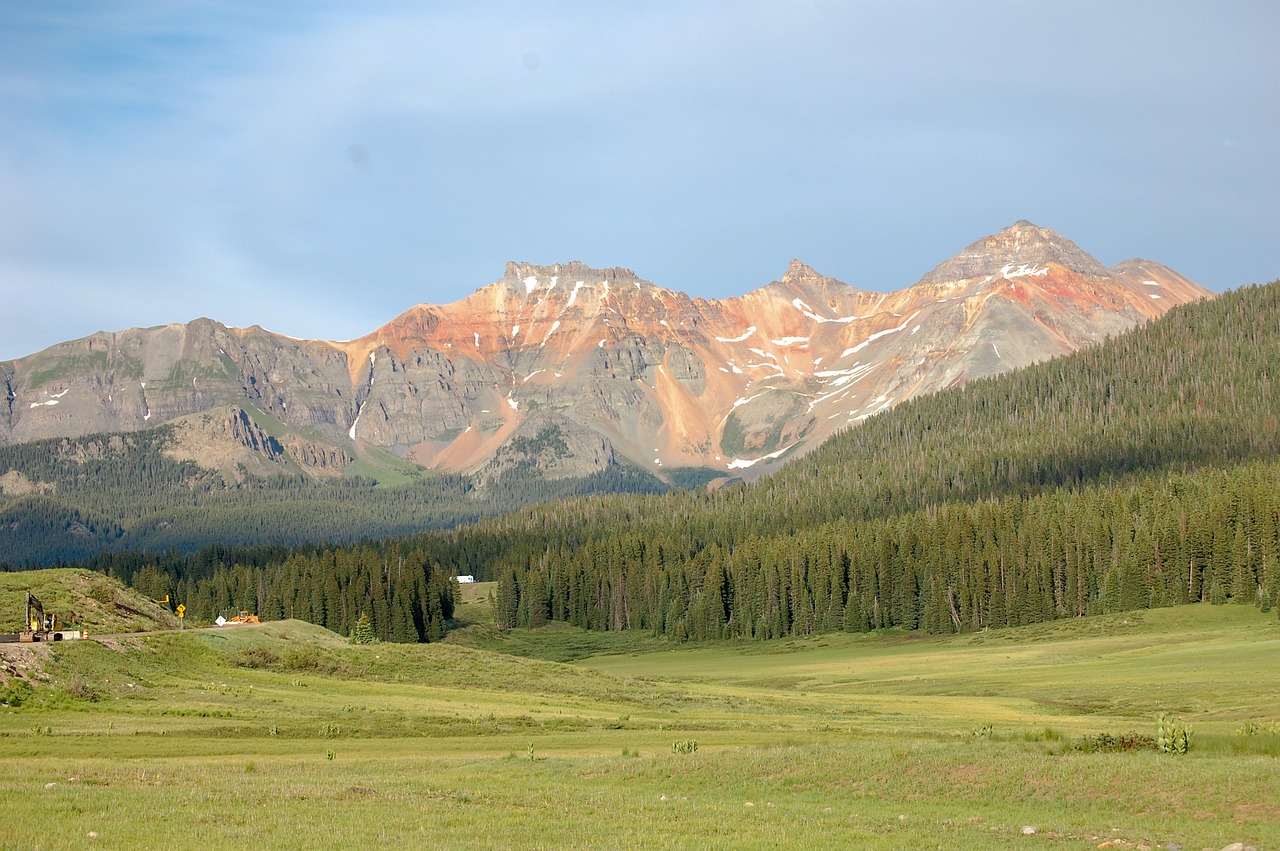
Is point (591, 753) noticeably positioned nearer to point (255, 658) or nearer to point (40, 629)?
point (255, 658)

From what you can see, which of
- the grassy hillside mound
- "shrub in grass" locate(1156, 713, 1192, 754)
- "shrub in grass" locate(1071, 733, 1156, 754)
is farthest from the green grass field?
the grassy hillside mound

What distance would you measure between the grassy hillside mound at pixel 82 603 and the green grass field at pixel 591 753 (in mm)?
7360

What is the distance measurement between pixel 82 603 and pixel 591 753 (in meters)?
49.9

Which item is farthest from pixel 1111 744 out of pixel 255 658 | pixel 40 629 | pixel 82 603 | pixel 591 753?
pixel 82 603

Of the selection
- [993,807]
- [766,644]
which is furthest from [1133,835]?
[766,644]

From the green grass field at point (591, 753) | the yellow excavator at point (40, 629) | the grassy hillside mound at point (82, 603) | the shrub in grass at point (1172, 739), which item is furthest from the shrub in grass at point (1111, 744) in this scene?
the grassy hillside mound at point (82, 603)

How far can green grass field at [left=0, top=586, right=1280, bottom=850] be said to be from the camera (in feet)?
97.2

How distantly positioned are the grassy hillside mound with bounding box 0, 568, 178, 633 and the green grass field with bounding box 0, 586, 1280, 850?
24.1ft

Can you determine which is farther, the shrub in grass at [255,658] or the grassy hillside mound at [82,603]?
the grassy hillside mound at [82,603]

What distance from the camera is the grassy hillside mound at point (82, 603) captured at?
262ft

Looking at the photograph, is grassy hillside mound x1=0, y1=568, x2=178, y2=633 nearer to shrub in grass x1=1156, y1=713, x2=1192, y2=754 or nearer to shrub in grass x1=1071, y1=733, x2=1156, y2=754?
shrub in grass x1=1071, y1=733, x2=1156, y2=754

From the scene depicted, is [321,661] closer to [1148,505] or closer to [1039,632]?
[1039,632]

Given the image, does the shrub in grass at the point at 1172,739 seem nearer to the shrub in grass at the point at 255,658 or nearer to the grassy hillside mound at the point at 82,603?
the shrub in grass at the point at 255,658

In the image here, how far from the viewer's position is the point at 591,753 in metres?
47.9
